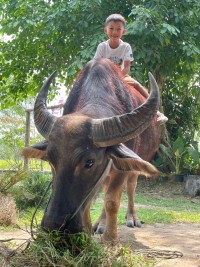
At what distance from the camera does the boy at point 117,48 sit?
5.85 m

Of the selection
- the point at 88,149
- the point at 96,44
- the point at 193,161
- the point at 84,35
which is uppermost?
the point at 84,35

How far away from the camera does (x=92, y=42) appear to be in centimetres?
995

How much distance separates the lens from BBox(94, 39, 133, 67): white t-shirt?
5.95 metres

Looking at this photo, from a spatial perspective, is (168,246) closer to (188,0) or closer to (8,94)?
(188,0)

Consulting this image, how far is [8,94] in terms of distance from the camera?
1349 centimetres

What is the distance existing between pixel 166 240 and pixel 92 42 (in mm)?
5709

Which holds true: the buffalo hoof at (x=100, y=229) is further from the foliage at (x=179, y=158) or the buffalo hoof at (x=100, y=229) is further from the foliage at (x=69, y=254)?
the foliage at (x=179, y=158)

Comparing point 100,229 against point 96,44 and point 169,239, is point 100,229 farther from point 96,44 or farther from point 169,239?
point 96,44

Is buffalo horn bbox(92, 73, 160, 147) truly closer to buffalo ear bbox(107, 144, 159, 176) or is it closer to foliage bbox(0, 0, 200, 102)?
buffalo ear bbox(107, 144, 159, 176)

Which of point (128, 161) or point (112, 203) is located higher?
point (128, 161)

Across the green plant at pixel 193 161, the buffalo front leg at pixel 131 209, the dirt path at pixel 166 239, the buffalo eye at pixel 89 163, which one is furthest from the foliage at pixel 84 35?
the buffalo eye at pixel 89 163

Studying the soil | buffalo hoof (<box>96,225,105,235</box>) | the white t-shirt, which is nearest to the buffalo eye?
the soil

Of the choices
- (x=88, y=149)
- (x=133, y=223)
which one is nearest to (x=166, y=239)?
(x=133, y=223)

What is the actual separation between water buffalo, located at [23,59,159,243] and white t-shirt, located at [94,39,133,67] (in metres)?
1.13
